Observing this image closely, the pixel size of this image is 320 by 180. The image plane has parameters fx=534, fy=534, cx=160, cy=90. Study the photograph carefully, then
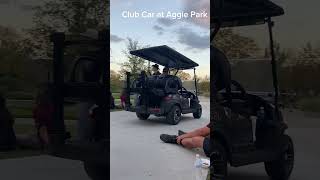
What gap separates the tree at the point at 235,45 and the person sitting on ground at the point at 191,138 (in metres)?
0.50

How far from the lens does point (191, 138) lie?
343 cm

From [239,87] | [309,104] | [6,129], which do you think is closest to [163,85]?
[239,87]

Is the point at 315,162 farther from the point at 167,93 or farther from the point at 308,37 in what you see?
the point at 167,93

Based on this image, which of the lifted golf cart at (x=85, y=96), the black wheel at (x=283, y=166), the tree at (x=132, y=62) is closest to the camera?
the tree at (x=132, y=62)

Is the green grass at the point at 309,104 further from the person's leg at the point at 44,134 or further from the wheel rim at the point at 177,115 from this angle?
the person's leg at the point at 44,134

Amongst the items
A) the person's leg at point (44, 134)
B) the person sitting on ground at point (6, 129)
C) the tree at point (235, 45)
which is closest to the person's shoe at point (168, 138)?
the tree at point (235, 45)

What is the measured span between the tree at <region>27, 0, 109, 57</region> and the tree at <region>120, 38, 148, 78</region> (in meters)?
0.26

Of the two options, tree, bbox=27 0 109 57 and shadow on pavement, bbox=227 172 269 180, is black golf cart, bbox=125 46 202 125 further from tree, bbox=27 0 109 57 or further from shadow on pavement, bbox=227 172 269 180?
shadow on pavement, bbox=227 172 269 180

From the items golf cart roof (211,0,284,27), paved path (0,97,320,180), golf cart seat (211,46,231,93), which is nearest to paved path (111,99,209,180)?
paved path (0,97,320,180)

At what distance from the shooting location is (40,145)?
3.55 m

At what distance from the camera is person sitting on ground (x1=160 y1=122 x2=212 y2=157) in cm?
339

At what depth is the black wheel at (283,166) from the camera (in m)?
3.61

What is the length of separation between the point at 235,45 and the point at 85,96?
1.05 metres

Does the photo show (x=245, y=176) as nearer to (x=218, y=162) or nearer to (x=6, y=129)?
(x=218, y=162)
